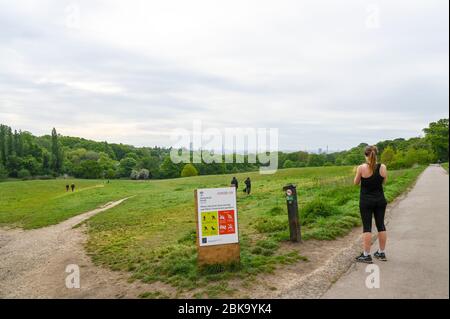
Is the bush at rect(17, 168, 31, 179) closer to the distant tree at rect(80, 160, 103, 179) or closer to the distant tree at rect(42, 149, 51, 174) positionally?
the distant tree at rect(42, 149, 51, 174)

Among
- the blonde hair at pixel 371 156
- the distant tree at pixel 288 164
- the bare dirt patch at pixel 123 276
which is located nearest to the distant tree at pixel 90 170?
the distant tree at pixel 288 164

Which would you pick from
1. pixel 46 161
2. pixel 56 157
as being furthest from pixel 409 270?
pixel 56 157

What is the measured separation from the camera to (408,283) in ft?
16.7

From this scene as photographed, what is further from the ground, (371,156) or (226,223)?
(371,156)

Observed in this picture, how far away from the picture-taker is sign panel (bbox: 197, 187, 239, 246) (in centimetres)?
668

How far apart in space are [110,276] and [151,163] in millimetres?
99660

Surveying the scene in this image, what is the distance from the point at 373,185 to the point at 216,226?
3014 millimetres

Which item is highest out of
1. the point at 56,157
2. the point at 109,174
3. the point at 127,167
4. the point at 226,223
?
the point at 56,157

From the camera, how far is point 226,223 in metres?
6.81

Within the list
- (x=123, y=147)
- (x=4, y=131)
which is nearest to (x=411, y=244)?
(x=4, y=131)

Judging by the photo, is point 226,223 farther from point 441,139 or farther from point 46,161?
point 46,161

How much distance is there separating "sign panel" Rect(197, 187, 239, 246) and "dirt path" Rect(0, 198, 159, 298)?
1586mm

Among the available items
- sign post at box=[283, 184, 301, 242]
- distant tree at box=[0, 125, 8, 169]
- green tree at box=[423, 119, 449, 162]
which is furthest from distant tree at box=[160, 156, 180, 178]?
sign post at box=[283, 184, 301, 242]
